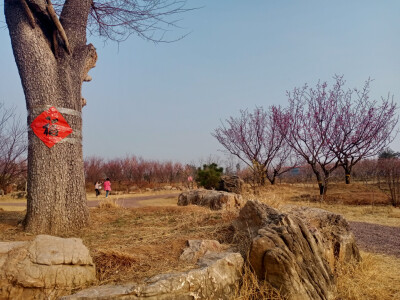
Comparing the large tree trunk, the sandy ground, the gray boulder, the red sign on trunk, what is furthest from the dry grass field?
the gray boulder

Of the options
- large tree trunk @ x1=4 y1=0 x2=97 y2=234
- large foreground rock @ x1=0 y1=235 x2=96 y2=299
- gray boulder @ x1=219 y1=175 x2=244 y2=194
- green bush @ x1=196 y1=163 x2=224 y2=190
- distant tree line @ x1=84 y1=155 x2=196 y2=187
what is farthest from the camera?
distant tree line @ x1=84 y1=155 x2=196 y2=187

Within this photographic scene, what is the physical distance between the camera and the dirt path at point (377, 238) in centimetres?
541

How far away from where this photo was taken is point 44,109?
15.6ft

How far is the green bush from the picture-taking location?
58.3 feet

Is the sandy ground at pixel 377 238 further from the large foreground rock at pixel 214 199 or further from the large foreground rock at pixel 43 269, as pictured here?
the large foreground rock at pixel 43 269

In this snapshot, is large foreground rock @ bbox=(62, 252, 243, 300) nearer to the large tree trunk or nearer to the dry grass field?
the dry grass field

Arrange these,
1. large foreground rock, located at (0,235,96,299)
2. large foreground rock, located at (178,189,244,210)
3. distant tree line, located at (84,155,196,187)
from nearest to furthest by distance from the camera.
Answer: large foreground rock, located at (0,235,96,299) < large foreground rock, located at (178,189,244,210) < distant tree line, located at (84,155,196,187)

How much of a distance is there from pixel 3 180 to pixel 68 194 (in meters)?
19.1

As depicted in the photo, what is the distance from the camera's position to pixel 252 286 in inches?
111

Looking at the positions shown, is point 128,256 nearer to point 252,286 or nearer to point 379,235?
point 252,286

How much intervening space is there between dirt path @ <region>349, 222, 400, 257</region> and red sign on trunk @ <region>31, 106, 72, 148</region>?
5.51 metres

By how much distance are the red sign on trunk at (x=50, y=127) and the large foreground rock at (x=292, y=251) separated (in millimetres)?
3034

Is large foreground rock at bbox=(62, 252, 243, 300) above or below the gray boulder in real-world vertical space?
below

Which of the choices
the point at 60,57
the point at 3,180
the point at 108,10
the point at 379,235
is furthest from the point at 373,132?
the point at 3,180
